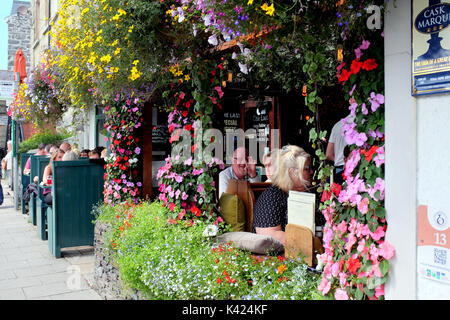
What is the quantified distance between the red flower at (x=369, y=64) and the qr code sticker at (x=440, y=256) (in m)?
0.94

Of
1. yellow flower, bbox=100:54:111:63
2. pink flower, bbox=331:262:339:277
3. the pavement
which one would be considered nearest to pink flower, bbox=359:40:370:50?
pink flower, bbox=331:262:339:277

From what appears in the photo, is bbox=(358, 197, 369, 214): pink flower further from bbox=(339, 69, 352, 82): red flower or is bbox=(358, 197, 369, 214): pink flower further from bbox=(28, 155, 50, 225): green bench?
bbox=(28, 155, 50, 225): green bench

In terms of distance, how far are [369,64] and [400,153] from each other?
19.7 inches

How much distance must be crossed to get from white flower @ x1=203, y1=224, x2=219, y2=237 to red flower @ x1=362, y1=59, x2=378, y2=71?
210cm

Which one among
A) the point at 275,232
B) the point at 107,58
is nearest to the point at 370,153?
the point at 275,232

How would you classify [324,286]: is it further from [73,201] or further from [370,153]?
[73,201]

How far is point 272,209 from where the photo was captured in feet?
12.0

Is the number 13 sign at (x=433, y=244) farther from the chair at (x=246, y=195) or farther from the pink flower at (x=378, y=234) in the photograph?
the chair at (x=246, y=195)

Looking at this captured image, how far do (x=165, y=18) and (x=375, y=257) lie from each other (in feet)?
8.87

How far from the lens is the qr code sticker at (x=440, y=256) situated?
1.89 meters

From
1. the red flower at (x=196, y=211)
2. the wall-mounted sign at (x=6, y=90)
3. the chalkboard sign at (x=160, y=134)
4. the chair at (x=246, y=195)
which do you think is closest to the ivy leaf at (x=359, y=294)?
the chair at (x=246, y=195)
